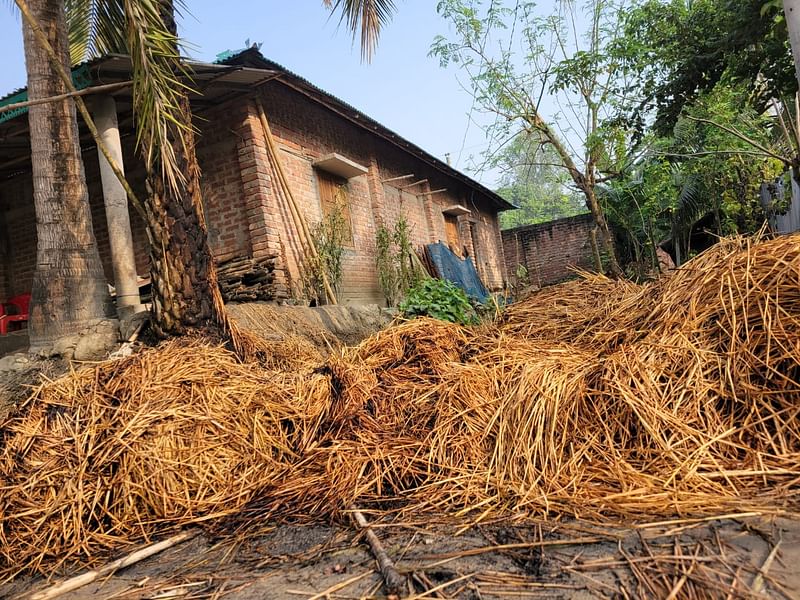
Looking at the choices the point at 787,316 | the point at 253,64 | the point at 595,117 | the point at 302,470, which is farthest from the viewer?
the point at 595,117

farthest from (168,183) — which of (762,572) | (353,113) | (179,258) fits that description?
(353,113)

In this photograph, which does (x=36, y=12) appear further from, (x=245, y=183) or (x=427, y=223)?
(x=427, y=223)

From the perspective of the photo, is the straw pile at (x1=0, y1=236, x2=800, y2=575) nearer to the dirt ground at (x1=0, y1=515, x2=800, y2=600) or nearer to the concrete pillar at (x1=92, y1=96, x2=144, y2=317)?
the dirt ground at (x1=0, y1=515, x2=800, y2=600)

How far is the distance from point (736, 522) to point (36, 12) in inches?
237

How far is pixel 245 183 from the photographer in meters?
6.59

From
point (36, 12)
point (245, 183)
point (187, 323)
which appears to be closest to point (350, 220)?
point (245, 183)

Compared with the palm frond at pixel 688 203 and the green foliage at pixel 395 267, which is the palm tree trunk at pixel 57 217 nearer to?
the green foliage at pixel 395 267

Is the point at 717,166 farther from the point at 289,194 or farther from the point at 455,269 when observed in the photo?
the point at 289,194

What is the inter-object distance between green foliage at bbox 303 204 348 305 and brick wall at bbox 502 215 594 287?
1156 centimetres

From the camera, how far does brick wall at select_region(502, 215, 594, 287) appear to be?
18391 millimetres

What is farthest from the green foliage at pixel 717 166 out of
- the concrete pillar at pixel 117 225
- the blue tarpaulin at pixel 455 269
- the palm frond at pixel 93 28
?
the palm frond at pixel 93 28

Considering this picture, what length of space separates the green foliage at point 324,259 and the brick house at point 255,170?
8.2 inches

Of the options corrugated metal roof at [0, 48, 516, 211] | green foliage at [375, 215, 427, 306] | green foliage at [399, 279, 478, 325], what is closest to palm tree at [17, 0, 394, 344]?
corrugated metal roof at [0, 48, 516, 211]

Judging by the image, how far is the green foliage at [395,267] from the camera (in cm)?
902
